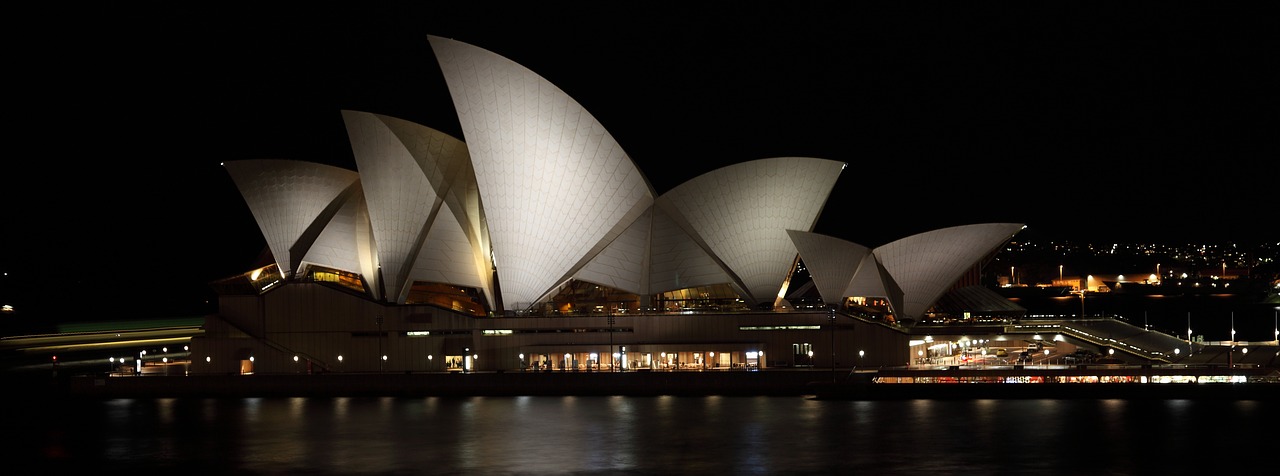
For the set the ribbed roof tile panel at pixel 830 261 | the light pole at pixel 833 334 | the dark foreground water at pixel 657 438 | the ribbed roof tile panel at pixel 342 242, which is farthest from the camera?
the ribbed roof tile panel at pixel 342 242

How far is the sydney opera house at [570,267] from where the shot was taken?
1953 inches

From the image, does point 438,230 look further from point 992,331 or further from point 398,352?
point 992,331

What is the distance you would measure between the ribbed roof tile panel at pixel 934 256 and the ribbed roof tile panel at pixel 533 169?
1125 centimetres

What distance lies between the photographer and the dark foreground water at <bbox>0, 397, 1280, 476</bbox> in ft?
100

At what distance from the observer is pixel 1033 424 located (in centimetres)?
3622

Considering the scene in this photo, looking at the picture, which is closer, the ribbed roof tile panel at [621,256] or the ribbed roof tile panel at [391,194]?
the ribbed roof tile panel at [391,194]

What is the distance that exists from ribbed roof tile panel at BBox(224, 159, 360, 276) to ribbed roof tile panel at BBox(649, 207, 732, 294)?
14.4 metres

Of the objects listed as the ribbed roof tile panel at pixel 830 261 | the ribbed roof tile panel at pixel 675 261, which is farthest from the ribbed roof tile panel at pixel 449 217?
→ the ribbed roof tile panel at pixel 830 261

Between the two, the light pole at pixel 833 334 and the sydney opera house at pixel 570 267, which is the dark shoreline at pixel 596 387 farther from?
the sydney opera house at pixel 570 267

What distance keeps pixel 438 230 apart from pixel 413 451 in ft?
64.8

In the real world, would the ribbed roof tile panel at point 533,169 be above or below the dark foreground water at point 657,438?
above

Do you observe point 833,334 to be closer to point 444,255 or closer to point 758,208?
point 758,208

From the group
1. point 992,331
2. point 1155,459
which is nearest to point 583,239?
point 992,331

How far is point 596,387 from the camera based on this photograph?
47.0 m
